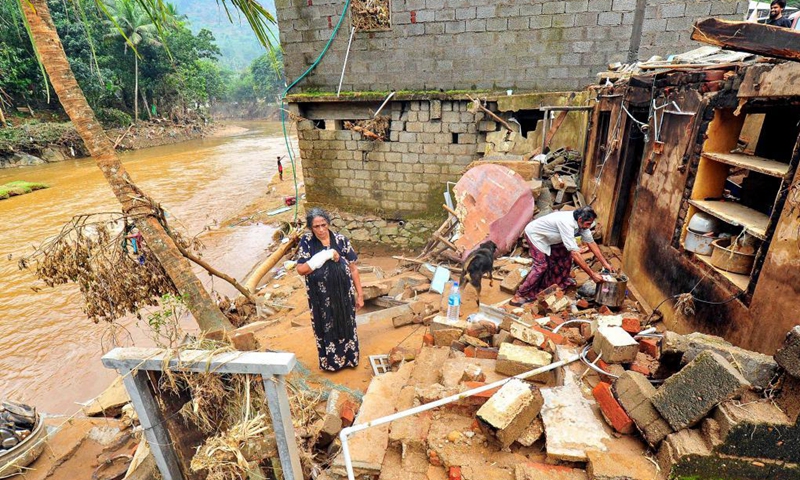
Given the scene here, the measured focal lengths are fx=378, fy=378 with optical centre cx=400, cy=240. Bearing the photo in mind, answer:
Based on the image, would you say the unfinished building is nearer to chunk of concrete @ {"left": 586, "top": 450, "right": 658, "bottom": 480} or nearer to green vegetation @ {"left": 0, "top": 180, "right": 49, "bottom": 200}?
chunk of concrete @ {"left": 586, "top": 450, "right": 658, "bottom": 480}

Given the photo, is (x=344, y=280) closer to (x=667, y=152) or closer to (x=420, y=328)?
(x=420, y=328)

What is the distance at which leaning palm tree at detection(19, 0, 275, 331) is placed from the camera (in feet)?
10.9

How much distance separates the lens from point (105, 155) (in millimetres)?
3822

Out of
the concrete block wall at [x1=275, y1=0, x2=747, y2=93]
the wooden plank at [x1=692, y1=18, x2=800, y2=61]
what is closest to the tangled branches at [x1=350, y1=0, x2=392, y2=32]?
the concrete block wall at [x1=275, y1=0, x2=747, y2=93]

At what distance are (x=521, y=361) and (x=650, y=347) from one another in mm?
1171

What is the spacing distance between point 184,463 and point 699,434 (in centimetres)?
294

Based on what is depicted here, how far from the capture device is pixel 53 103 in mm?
24266

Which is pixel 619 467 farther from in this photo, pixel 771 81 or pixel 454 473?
pixel 771 81

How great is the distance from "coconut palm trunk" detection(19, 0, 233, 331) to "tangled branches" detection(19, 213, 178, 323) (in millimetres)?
216

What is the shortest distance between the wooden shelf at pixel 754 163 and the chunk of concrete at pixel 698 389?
4.99 feet

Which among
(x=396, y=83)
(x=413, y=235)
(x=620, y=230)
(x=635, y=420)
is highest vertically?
(x=396, y=83)

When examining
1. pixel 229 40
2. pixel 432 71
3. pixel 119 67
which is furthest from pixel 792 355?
pixel 229 40

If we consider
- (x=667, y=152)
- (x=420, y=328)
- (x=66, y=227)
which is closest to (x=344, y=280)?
(x=420, y=328)

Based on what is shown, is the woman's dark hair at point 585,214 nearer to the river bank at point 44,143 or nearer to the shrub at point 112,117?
the river bank at point 44,143
